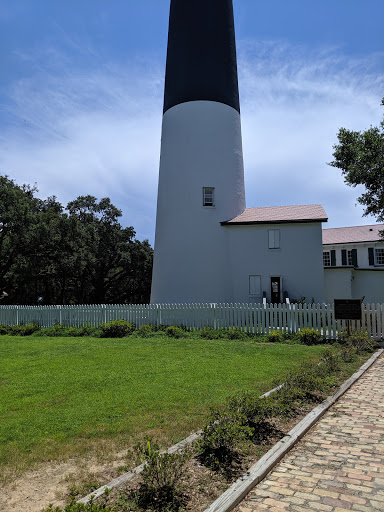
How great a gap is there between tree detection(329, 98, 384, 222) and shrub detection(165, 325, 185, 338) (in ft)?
36.5

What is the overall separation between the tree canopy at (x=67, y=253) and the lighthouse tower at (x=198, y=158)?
1385cm

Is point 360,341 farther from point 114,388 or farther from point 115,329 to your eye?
point 115,329

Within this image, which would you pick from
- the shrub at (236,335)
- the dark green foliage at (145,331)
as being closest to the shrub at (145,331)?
the dark green foliage at (145,331)

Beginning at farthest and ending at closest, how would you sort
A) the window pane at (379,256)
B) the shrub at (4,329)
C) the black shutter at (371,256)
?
the black shutter at (371,256), the window pane at (379,256), the shrub at (4,329)

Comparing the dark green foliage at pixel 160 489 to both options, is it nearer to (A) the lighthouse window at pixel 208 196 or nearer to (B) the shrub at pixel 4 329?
(B) the shrub at pixel 4 329

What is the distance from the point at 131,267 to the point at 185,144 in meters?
19.4

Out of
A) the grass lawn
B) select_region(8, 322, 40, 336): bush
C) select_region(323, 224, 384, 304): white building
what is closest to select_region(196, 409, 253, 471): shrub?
the grass lawn

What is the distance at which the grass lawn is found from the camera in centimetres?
476

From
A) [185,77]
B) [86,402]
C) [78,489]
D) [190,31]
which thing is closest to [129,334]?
[86,402]

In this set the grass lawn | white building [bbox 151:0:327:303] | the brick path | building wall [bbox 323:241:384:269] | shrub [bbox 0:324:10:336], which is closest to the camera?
the brick path

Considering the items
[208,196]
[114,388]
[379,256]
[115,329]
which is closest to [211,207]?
[208,196]

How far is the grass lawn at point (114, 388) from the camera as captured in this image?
4.76 metres

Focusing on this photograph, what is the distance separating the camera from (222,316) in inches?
628

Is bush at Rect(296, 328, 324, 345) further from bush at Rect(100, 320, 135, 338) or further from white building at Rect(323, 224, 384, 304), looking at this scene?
white building at Rect(323, 224, 384, 304)
